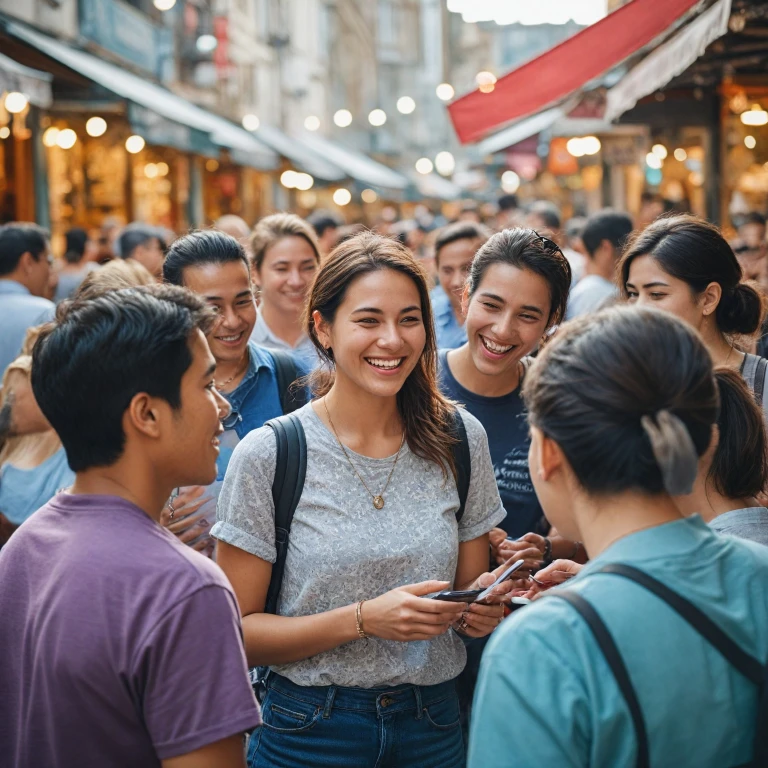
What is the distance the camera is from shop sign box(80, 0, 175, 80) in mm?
16016

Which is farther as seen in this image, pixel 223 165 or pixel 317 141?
pixel 317 141

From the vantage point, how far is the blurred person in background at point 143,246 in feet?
29.7

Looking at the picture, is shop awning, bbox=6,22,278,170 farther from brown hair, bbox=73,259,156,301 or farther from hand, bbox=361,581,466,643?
hand, bbox=361,581,466,643

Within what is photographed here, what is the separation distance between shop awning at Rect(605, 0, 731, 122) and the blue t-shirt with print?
2997 millimetres

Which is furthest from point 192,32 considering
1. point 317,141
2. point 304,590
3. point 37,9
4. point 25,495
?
point 304,590

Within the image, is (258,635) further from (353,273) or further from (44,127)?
(44,127)

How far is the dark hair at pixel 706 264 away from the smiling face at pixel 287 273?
2.36 meters

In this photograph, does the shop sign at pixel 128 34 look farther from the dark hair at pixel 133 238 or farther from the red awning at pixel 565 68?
the red awning at pixel 565 68

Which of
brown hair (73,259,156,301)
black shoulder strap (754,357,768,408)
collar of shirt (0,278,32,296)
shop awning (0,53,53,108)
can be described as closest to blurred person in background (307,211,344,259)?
shop awning (0,53,53,108)

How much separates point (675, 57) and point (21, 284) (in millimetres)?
4771

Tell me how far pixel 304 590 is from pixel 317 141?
3608 centimetres

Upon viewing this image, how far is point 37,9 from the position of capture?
14.0 metres

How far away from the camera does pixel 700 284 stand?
4039 mm

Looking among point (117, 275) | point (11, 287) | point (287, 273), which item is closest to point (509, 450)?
point (117, 275)
